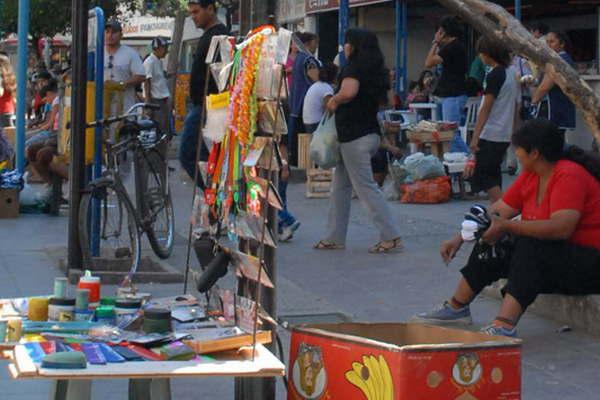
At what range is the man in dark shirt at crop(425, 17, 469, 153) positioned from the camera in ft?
45.5

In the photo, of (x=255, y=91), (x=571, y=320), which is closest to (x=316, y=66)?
(x=571, y=320)

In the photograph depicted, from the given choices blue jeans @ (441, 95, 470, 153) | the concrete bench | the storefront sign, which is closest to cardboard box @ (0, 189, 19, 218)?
blue jeans @ (441, 95, 470, 153)

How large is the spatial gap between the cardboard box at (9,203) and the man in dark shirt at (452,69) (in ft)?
16.0

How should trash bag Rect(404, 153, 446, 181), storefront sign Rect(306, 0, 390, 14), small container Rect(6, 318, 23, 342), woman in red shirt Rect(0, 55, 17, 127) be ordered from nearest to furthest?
small container Rect(6, 318, 23, 342) < trash bag Rect(404, 153, 446, 181) < woman in red shirt Rect(0, 55, 17, 127) < storefront sign Rect(306, 0, 390, 14)

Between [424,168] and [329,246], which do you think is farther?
[424,168]

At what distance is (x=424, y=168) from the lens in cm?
1362

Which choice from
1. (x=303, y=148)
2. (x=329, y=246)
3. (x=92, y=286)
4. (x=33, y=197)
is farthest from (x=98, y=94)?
(x=303, y=148)

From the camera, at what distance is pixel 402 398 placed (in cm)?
415

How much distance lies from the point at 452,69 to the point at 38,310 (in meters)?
10.2

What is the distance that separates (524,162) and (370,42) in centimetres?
353

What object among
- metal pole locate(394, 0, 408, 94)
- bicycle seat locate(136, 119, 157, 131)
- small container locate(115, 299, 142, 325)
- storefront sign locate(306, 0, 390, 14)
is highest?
storefront sign locate(306, 0, 390, 14)

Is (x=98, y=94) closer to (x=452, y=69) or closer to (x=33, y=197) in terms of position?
(x=33, y=197)

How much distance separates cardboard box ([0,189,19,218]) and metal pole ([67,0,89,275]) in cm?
405

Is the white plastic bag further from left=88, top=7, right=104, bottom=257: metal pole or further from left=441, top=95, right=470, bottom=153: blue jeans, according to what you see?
left=441, top=95, right=470, bottom=153: blue jeans
